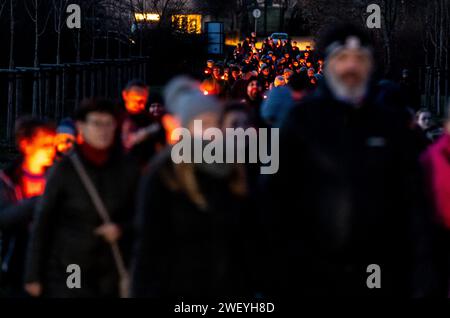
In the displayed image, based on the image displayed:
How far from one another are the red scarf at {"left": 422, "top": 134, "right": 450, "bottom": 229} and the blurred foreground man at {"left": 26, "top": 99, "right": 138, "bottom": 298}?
1.79 metres

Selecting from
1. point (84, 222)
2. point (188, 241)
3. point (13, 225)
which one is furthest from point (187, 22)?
point (188, 241)

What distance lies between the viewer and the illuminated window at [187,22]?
185 ft

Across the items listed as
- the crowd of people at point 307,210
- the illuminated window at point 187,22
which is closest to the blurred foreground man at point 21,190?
the crowd of people at point 307,210

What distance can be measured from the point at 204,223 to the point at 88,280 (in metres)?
1.44

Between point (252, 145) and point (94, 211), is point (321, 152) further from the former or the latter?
point (252, 145)

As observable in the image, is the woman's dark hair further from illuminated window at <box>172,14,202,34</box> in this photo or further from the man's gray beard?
illuminated window at <box>172,14,202,34</box>

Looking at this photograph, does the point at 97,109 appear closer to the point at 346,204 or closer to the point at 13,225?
the point at 13,225

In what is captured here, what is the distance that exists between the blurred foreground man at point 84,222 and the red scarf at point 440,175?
5.87ft

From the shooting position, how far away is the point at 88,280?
661cm

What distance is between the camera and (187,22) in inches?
2338

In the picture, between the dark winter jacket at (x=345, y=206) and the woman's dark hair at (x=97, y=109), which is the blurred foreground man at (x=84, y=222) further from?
the dark winter jacket at (x=345, y=206)

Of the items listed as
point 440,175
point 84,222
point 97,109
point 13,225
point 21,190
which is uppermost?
point 97,109

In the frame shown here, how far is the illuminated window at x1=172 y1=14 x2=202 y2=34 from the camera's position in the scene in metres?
56.3

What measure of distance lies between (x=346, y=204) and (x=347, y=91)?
1.93 feet
